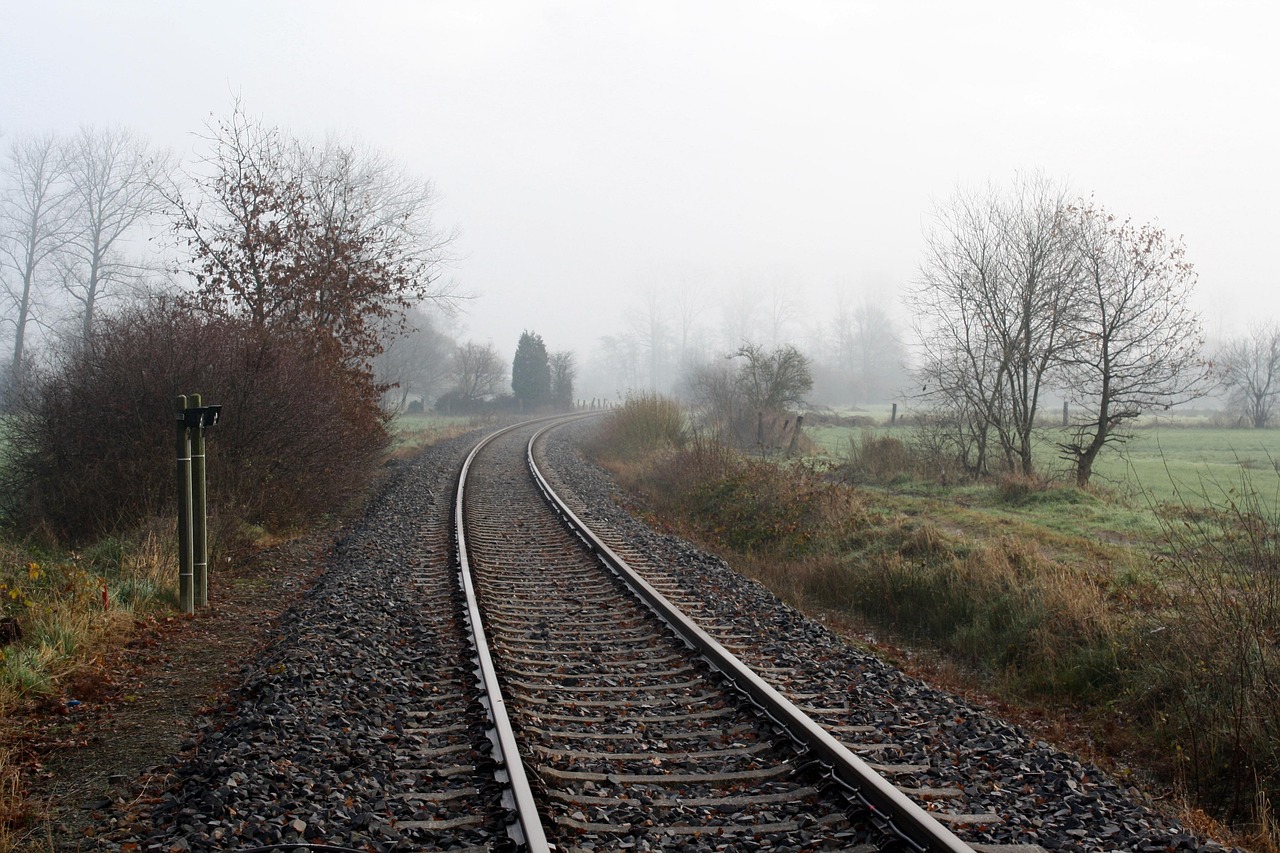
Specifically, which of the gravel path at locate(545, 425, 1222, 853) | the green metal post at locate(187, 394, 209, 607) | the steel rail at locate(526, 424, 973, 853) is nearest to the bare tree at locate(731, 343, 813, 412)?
the gravel path at locate(545, 425, 1222, 853)

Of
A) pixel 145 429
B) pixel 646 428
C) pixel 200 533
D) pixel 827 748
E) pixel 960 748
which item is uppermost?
pixel 145 429

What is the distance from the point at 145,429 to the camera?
33.4ft

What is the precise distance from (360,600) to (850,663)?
4251mm

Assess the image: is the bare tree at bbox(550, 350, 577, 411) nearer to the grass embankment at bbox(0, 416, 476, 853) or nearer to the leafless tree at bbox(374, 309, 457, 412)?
the leafless tree at bbox(374, 309, 457, 412)

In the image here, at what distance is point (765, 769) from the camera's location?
4.39 metres

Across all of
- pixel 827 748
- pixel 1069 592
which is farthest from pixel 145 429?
pixel 1069 592

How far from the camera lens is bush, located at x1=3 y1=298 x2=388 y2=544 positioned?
10086 mm

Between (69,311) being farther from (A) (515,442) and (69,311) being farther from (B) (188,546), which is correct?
(B) (188,546)

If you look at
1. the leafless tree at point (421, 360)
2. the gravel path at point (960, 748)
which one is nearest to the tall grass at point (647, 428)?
the gravel path at point (960, 748)

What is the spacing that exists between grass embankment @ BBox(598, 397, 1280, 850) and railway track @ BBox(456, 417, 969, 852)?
204 centimetres

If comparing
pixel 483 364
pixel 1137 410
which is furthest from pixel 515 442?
pixel 483 364

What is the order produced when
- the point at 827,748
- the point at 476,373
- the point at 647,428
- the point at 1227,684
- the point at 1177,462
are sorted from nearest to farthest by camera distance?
the point at 827,748 < the point at 1227,684 < the point at 1177,462 < the point at 647,428 < the point at 476,373

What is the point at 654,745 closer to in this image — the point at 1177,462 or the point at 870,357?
the point at 1177,462

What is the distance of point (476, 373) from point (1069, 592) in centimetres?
5617
